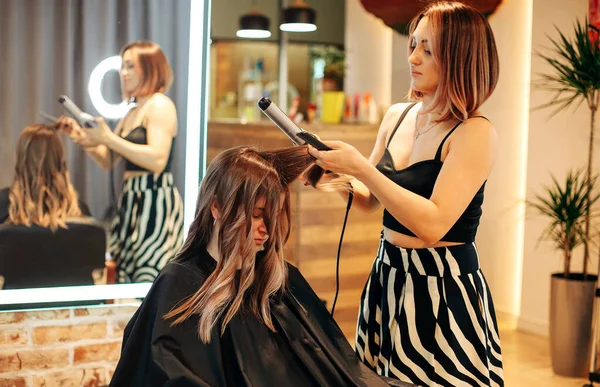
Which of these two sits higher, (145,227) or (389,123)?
(389,123)

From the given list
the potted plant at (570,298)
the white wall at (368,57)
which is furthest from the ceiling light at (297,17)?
the potted plant at (570,298)

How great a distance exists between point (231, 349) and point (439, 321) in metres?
0.48

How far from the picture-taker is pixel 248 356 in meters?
1.64

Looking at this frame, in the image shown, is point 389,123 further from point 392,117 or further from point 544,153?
point 544,153

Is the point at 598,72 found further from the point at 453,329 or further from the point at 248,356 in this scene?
the point at 248,356

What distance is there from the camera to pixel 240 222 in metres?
1.67

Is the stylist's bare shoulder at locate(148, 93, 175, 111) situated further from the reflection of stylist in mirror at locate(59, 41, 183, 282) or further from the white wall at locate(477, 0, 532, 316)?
the white wall at locate(477, 0, 532, 316)

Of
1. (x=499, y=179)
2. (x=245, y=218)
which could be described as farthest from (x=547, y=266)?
(x=245, y=218)

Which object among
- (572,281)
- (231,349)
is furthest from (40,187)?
(572,281)

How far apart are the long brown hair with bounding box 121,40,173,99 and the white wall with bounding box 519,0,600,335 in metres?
2.47

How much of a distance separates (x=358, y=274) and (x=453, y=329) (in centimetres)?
270

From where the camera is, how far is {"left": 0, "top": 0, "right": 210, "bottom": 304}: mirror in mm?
2328

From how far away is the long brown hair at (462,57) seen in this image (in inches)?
63.5

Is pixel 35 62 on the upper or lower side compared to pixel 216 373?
upper
